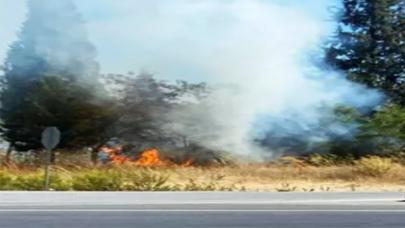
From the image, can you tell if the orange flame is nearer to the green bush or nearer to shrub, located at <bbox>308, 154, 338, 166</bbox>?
shrub, located at <bbox>308, 154, 338, 166</bbox>

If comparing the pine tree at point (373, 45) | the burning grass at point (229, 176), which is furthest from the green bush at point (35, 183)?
the pine tree at point (373, 45)

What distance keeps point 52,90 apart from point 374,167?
1498 centimetres

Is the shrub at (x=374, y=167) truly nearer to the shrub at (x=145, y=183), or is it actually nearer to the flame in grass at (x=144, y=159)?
the flame in grass at (x=144, y=159)

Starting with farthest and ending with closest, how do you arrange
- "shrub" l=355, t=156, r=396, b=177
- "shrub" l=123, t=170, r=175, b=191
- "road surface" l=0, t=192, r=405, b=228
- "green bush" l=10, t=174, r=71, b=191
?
1. "shrub" l=355, t=156, r=396, b=177
2. "shrub" l=123, t=170, r=175, b=191
3. "green bush" l=10, t=174, r=71, b=191
4. "road surface" l=0, t=192, r=405, b=228

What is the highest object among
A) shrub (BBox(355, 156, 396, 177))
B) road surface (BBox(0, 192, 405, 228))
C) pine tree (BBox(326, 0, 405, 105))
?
pine tree (BBox(326, 0, 405, 105))

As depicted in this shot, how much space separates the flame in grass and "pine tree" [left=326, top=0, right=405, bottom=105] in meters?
10.2

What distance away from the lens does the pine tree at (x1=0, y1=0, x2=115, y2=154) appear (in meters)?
33.4

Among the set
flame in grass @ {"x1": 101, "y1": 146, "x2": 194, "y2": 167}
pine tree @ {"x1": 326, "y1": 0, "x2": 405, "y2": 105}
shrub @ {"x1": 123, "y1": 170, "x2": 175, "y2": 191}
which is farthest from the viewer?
pine tree @ {"x1": 326, "y1": 0, "x2": 405, "y2": 105}

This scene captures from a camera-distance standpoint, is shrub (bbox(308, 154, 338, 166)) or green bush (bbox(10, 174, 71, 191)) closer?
green bush (bbox(10, 174, 71, 191))

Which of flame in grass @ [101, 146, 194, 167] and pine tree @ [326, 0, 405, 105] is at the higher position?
pine tree @ [326, 0, 405, 105]

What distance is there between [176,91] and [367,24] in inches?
635

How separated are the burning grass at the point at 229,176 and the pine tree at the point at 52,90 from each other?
3.69 meters

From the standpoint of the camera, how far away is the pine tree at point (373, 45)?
4325 cm

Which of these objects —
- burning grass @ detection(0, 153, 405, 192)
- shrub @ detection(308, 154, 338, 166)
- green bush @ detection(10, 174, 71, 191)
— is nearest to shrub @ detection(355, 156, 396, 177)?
burning grass @ detection(0, 153, 405, 192)
